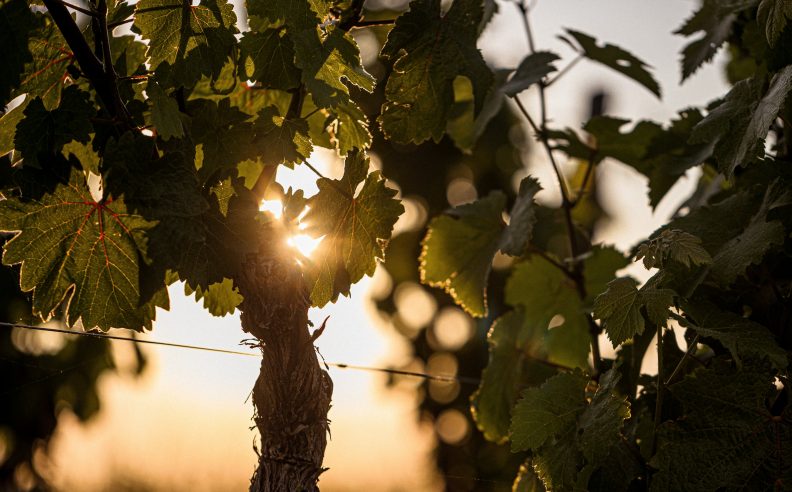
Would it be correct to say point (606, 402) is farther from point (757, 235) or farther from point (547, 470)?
point (757, 235)

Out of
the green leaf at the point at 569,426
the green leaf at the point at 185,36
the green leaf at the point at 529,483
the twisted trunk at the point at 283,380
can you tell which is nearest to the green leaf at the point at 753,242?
the green leaf at the point at 569,426

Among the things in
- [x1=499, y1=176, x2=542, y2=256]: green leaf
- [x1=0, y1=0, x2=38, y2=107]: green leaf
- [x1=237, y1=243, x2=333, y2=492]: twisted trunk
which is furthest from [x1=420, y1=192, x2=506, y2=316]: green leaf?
[x1=0, y1=0, x2=38, y2=107]: green leaf

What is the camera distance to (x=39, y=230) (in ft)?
2.86

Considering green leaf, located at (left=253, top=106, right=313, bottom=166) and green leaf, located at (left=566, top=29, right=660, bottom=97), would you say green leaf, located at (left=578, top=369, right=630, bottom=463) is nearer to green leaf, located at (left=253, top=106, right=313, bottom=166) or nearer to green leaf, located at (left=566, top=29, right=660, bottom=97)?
green leaf, located at (left=253, top=106, right=313, bottom=166)

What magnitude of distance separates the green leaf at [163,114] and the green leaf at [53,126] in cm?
7

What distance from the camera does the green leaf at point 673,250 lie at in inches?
36.2

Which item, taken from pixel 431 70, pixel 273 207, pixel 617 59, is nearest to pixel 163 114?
pixel 273 207

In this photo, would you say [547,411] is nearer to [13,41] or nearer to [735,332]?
[735,332]

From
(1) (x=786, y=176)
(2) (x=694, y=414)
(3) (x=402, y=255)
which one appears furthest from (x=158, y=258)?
(3) (x=402, y=255)

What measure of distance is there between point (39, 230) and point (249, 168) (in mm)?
257

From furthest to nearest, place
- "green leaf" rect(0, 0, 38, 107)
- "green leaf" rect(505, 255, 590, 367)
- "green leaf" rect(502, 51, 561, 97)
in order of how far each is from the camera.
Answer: "green leaf" rect(505, 255, 590, 367)
"green leaf" rect(502, 51, 561, 97)
"green leaf" rect(0, 0, 38, 107)

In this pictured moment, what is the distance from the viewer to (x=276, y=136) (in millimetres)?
904

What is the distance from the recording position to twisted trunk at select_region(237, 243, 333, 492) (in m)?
0.94

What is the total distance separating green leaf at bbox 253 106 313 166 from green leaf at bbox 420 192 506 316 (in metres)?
0.62
